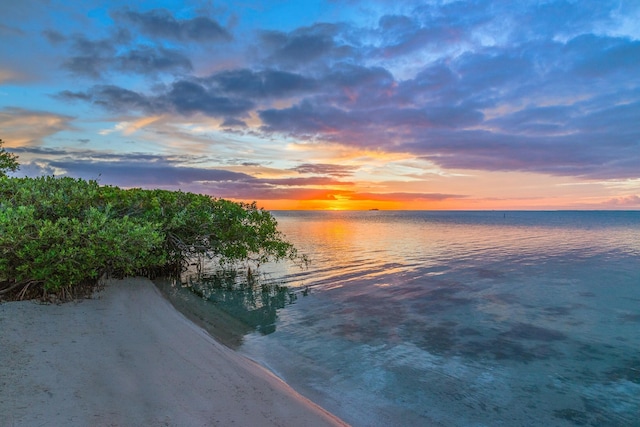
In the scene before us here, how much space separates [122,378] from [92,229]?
608 centimetres

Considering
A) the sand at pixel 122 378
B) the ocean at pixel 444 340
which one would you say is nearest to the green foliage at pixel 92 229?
the sand at pixel 122 378

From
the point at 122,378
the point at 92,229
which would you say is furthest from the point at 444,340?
the point at 92,229

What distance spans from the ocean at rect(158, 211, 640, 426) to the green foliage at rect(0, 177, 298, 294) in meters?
3.55

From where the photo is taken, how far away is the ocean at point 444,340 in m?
9.07

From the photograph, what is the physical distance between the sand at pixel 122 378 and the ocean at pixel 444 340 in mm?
2178

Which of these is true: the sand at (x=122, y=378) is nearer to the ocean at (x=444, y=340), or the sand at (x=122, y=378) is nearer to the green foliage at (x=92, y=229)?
the green foliage at (x=92, y=229)

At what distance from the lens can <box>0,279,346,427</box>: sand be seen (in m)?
5.82

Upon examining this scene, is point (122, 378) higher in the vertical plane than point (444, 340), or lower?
higher


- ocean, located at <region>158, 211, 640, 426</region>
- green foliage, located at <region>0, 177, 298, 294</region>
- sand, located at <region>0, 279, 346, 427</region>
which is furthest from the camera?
green foliage, located at <region>0, 177, 298, 294</region>

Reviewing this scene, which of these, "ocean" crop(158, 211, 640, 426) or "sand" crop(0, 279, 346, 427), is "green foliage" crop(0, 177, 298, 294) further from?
"ocean" crop(158, 211, 640, 426)

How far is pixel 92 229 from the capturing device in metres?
11.2

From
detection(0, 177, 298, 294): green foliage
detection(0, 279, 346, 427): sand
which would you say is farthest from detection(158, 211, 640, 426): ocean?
detection(0, 177, 298, 294): green foliage

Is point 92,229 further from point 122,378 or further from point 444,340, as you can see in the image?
point 444,340

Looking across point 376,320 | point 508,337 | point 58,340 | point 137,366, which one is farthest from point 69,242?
point 508,337
